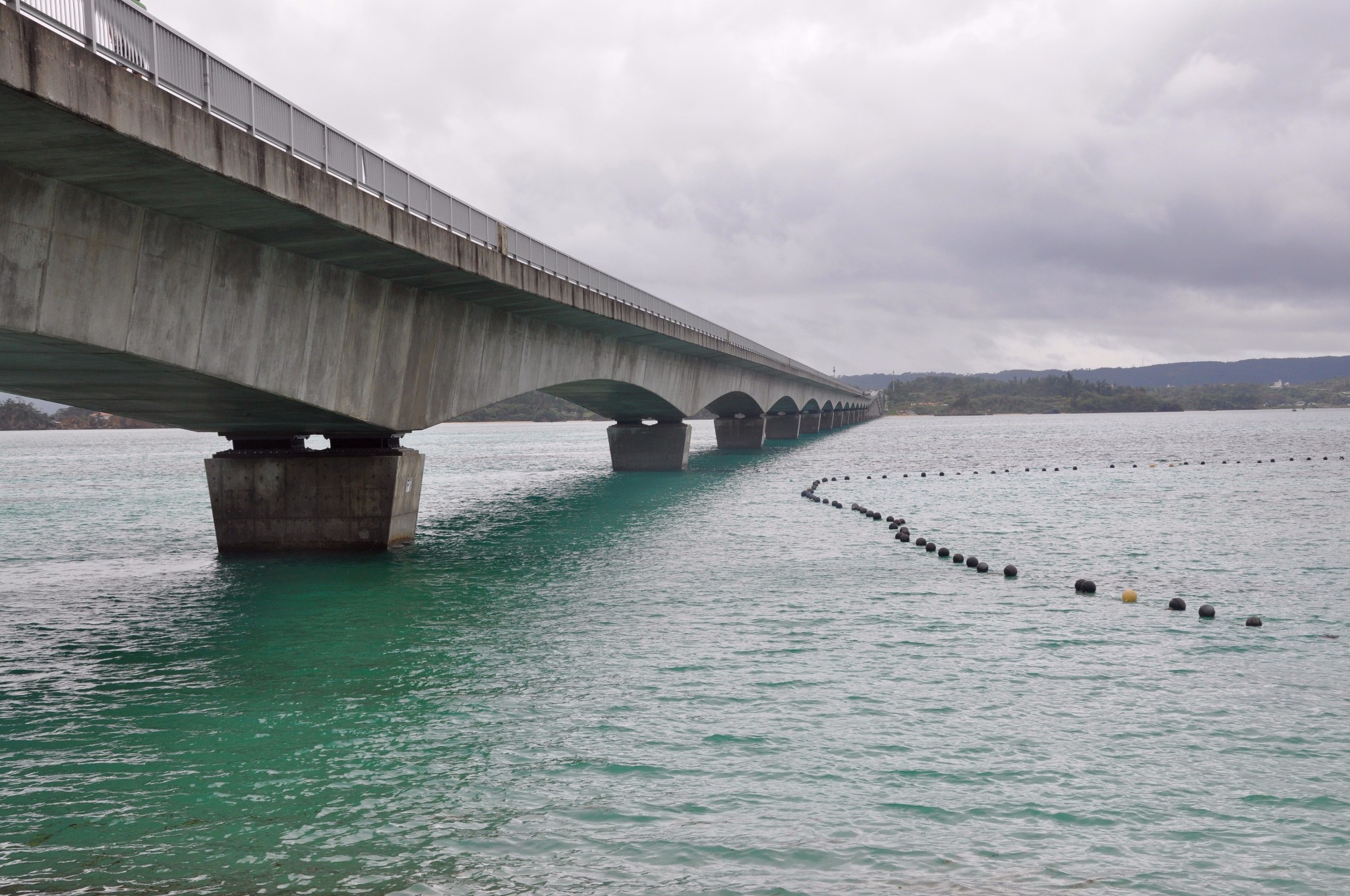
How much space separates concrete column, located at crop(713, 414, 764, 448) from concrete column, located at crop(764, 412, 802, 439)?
2562 cm

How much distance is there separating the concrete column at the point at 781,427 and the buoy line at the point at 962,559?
79.8 metres

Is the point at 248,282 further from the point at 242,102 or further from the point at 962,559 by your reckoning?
the point at 962,559

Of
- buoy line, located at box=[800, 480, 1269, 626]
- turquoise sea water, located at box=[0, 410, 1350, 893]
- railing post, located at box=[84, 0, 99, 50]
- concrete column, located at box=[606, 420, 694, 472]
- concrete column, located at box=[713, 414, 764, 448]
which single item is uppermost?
railing post, located at box=[84, 0, 99, 50]

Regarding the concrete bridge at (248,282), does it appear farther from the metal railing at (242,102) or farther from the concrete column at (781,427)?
the concrete column at (781,427)

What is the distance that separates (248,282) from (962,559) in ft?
67.2

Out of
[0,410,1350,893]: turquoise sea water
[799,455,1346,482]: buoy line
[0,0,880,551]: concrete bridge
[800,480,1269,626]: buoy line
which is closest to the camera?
[0,410,1350,893]: turquoise sea water

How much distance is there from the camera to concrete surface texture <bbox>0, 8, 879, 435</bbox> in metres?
15.0

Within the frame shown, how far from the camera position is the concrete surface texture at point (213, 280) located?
15.0 m

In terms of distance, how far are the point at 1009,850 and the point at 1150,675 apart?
8330mm

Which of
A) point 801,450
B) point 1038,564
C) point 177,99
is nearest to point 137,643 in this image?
point 177,99

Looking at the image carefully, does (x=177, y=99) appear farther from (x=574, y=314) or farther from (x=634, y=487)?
(x=634, y=487)

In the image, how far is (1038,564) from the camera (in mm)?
29656

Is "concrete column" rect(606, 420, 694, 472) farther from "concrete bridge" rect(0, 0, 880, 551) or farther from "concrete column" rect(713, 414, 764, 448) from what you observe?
"concrete column" rect(713, 414, 764, 448)

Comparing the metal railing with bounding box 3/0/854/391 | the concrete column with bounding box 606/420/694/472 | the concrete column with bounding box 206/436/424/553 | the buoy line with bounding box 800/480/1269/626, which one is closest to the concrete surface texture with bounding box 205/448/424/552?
the concrete column with bounding box 206/436/424/553
